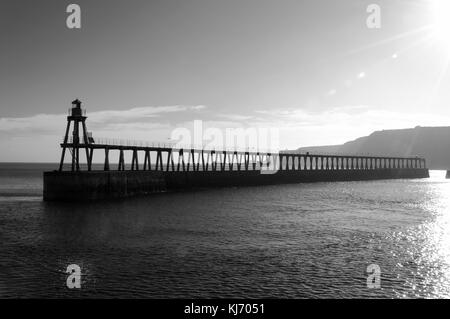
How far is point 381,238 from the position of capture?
98.0 ft

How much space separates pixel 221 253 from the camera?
2448 centimetres

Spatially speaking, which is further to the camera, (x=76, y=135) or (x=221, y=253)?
(x=76, y=135)

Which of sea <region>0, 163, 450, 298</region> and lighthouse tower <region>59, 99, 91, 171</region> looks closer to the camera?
sea <region>0, 163, 450, 298</region>

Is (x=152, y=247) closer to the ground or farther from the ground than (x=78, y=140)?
closer to the ground

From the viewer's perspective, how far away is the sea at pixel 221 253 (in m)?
18.0

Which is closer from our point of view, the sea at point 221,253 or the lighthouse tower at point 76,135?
the sea at point 221,253

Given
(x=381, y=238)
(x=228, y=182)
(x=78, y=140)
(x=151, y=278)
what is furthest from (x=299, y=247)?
(x=228, y=182)

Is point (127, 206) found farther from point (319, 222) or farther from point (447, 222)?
point (447, 222)

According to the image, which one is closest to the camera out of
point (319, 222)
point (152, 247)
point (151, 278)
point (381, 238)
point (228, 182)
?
point (151, 278)

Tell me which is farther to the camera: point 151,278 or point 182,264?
point 182,264

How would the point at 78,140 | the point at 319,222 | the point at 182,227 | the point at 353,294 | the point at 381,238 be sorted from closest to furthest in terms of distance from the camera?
the point at 353,294, the point at 381,238, the point at 182,227, the point at 319,222, the point at 78,140

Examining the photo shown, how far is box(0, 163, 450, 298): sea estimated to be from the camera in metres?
18.0

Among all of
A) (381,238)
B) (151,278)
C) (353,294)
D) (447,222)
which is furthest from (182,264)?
(447,222)
